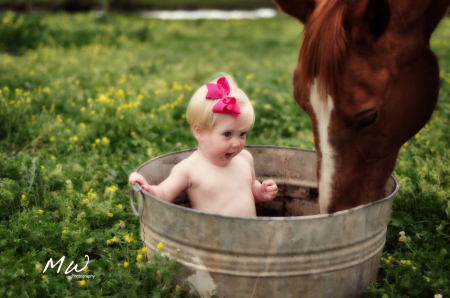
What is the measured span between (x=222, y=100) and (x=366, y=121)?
26.4 inches

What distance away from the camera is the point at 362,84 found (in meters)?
1.96

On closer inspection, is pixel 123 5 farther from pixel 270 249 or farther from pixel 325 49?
pixel 270 249

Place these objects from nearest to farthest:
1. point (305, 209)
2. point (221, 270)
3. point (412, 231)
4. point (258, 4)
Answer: point (221, 270), point (412, 231), point (305, 209), point (258, 4)

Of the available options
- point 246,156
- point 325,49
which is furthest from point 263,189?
point 325,49

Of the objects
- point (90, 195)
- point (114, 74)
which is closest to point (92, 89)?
point (114, 74)

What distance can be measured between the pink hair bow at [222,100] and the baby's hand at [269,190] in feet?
1.47

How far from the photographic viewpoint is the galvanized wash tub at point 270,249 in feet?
6.27

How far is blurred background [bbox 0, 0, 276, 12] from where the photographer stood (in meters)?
17.4

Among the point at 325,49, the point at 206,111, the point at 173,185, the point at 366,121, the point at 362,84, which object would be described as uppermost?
the point at 325,49

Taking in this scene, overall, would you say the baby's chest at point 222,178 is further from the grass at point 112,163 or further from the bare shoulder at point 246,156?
the grass at point 112,163

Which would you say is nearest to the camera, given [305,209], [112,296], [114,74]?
[112,296]

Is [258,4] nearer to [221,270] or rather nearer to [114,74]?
[114,74]

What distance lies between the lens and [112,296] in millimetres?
2137

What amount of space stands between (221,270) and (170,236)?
245mm
